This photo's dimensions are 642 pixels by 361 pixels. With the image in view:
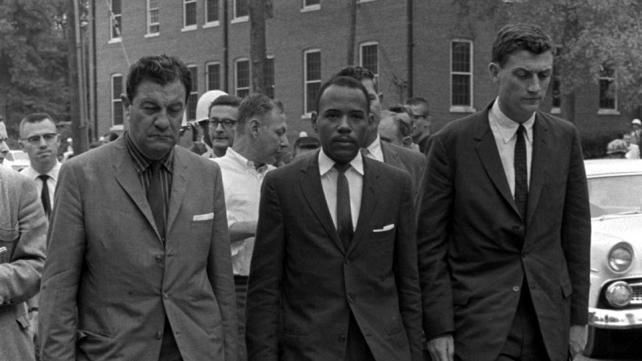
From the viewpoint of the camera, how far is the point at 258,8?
3008 cm

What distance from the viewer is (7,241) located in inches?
175

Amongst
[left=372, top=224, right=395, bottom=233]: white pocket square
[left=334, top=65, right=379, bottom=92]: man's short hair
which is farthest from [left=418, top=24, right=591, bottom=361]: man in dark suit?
[left=334, top=65, right=379, bottom=92]: man's short hair

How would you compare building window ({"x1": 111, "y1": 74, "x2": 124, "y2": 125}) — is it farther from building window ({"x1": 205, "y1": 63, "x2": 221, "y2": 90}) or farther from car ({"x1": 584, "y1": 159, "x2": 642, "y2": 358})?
car ({"x1": 584, "y1": 159, "x2": 642, "y2": 358})

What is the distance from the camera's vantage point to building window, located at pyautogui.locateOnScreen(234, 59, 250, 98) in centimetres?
4003

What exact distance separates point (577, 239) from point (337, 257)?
47.3 inches

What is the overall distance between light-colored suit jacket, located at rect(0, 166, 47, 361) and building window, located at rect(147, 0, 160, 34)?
41.2 meters

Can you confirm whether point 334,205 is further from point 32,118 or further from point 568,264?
point 32,118

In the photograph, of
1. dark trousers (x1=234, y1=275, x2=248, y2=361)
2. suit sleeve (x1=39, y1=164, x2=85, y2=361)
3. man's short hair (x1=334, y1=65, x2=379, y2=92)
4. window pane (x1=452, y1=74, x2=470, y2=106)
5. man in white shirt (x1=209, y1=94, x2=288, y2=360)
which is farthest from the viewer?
window pane (x1=452, y1=74, x2=470, y2=106)

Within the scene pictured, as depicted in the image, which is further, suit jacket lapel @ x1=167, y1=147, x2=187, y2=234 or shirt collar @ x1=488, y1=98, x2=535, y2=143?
shirt collar @ x1=488, y1=98, x2=535, y2=143

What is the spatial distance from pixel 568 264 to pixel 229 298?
5.38 ft

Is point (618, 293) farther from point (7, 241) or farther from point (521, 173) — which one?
point (7, 241)

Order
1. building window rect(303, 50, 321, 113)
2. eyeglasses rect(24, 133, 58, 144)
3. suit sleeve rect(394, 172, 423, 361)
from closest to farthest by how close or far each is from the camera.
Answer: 1. suit sleeve rect(394, 172, 423, 361)
2. eyeglasses rect(24, 133, 58, 144)
3. building window rect(303, 50, 321, 113)

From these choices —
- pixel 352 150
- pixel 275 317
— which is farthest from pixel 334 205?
pixel 275 317

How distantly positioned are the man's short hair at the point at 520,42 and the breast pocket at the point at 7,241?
2.33m
